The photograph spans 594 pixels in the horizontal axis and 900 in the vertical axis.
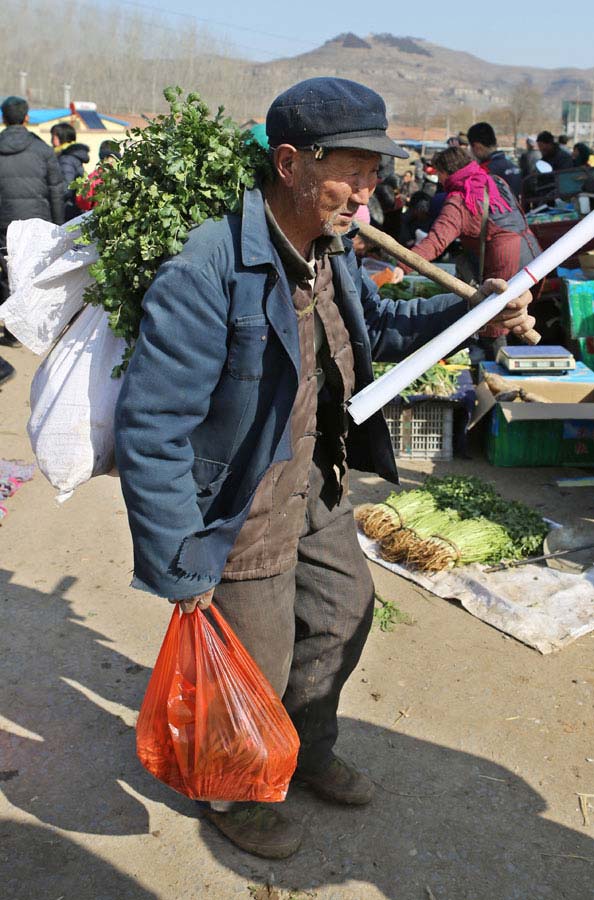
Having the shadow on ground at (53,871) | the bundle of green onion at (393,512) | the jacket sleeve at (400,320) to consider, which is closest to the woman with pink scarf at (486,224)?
the bundle of green onion at (393,512)

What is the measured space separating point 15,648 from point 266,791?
1760 mm

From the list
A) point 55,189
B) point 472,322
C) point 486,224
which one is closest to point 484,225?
point 486,224

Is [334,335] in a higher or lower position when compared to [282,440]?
higher

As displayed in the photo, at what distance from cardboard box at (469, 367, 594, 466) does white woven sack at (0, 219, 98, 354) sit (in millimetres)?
3889

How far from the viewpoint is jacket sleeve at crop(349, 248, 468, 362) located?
2896mm

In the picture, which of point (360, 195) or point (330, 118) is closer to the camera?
point (330, 118)

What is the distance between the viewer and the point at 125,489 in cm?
217

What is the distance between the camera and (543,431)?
19.6 feet

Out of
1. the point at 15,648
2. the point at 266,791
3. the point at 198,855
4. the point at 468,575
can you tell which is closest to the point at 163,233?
the point at 266,791

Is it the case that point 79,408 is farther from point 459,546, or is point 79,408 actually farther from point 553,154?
point 553,154

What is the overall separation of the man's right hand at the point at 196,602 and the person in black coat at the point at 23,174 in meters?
7.61

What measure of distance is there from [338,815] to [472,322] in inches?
63.7

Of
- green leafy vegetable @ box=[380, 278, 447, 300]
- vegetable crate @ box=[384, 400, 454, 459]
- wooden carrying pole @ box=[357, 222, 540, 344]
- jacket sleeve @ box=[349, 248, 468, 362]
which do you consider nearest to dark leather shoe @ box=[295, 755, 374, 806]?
jacket sleeve @ box=[349, 248, 468, 362]

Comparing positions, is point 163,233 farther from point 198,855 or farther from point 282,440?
point 198,855
